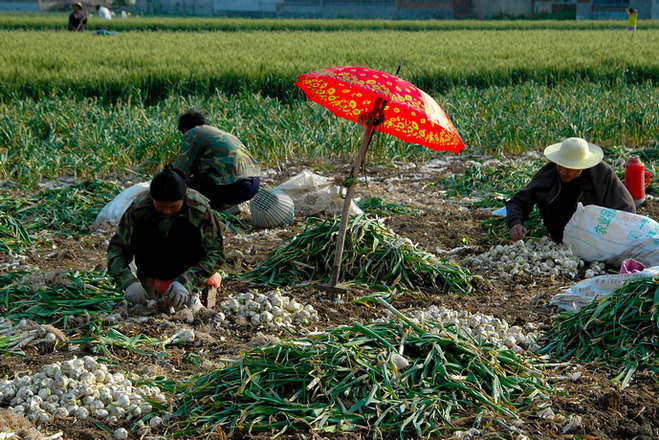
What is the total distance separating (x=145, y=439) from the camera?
11.3 feet

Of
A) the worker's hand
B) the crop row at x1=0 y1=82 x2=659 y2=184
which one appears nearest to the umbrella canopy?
the worker's hand

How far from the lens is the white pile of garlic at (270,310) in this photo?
4.78 meters

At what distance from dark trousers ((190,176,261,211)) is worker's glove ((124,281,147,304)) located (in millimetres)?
2316

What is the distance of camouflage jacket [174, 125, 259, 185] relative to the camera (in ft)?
22.5

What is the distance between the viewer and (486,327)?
451 centimetres

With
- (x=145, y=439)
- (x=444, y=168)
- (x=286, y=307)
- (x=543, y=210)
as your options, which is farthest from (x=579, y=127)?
(x=145, y=439)

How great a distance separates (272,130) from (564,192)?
13.3ft

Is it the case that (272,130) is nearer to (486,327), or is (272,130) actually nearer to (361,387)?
(486,327)

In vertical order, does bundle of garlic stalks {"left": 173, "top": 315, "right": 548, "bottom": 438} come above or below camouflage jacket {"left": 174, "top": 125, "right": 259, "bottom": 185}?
below

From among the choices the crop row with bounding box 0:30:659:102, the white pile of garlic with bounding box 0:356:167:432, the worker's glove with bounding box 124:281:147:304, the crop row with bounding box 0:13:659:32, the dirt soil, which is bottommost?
the dirt soil

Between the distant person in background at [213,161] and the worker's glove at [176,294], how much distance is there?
2.22 m

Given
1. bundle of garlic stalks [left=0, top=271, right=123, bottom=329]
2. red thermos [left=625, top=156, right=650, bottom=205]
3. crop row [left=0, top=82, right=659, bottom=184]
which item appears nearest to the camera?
bundle of garlic stalks [left=0, top=271, right=123, bottom=329]

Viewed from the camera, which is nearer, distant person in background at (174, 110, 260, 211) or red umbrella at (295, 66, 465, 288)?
red umbrella at (295, 66, 465, 288)

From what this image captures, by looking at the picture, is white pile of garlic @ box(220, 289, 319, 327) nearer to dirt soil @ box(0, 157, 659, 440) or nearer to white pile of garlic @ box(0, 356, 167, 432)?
dirt soil @ box(0, 157, 659, 440)
